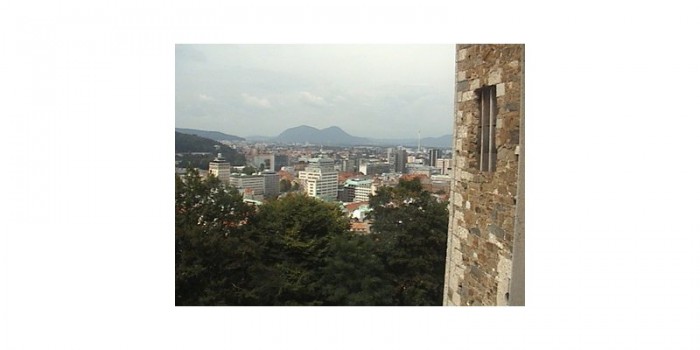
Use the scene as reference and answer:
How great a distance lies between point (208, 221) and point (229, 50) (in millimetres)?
3046

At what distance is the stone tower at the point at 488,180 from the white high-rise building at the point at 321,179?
9.65 feet

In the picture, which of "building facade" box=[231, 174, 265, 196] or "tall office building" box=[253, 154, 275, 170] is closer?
"tall office building" box=[253, 154, 275, 170]

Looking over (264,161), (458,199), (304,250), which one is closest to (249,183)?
(264,161)

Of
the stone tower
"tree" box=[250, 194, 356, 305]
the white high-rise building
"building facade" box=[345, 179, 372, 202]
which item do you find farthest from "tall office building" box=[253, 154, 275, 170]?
the stone tower

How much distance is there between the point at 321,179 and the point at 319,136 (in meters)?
0.78

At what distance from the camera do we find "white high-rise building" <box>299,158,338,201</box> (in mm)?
7095

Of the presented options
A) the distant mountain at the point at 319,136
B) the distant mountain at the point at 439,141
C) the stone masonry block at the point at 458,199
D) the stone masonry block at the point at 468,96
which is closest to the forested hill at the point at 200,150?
the distant mountain at the point at 319,136

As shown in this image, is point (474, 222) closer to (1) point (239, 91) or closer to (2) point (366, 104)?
(2) point (366, 104)

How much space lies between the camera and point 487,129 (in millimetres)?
3875

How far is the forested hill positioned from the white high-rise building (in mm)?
922

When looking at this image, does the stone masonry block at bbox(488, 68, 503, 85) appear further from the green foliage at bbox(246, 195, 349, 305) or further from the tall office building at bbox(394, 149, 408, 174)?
the green foliage at bbox(246, 195, 349, 305)

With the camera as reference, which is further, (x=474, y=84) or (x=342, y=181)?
(x=342, y=181)

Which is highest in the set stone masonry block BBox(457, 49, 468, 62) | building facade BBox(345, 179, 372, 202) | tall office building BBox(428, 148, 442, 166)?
Result: stone masonry block BBox(457, 49, 468, 62)

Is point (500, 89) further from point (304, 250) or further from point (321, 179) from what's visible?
point (304, 250)
